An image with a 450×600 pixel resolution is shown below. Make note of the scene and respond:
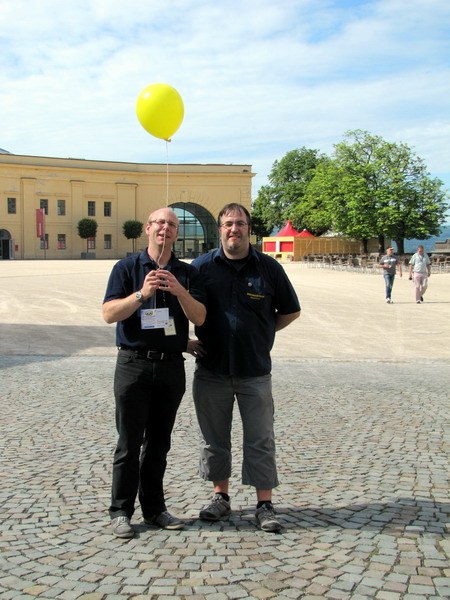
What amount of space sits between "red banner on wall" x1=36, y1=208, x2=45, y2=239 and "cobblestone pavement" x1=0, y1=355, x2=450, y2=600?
2639 inches

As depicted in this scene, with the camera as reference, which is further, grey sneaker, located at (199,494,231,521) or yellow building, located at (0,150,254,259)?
yellow building, located at (0,150,254,259)

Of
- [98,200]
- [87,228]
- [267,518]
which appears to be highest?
[98,200]

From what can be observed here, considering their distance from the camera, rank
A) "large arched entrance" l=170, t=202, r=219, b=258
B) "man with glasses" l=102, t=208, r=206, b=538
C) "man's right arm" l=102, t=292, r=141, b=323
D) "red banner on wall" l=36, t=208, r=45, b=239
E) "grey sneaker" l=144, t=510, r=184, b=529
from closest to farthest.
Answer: "man's right arm" l=102, t=292, r=141, b=323 → "man with glasses" l=102, t=208, r=206, b=538 → "grey sneaker" l=144, t=510, r=184, b=529 → "red banner on wall" l=36, t=208, r=45, b=239 → "large arched entrance" l=170, t=202, r=219, b=258

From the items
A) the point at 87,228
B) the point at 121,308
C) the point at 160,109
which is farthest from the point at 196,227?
the point at 121,308

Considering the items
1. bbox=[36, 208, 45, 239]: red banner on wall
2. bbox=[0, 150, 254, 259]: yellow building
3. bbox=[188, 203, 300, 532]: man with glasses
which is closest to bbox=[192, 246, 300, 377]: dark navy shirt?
bbox=[188, 203, 300, 532]: man with glasses

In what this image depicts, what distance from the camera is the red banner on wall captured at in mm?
72312

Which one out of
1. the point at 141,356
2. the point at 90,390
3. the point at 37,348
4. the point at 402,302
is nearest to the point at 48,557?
the point at 141,356

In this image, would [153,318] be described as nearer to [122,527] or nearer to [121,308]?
[121,308]

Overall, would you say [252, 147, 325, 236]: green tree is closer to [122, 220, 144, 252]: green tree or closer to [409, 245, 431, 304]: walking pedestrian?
[122, 220, 144, 252]: green tree

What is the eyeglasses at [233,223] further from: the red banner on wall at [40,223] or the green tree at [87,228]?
the green tree at [87,228]

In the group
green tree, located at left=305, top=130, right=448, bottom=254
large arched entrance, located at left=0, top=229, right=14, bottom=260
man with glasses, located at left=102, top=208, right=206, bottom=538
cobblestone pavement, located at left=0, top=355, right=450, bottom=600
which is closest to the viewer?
cobblestone pavement, located at left=0, top=355, right=450, bottom=600

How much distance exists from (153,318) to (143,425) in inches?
25.5

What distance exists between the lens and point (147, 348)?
395cm

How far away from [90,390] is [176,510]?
13.8 ft
